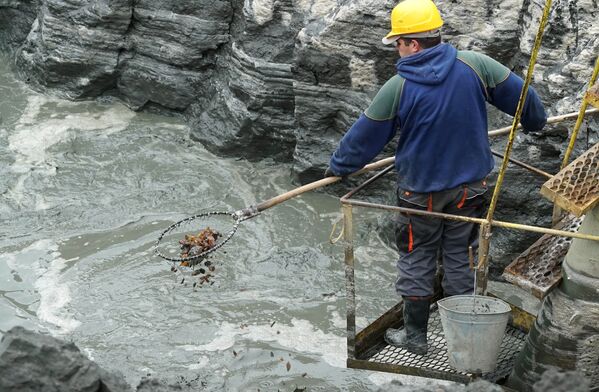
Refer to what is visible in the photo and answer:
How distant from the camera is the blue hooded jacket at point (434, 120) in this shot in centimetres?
480

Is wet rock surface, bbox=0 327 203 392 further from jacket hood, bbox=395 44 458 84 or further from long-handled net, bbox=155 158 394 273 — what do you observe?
jacket hood, bbox=395 44 458 84

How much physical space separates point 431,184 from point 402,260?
1.67 feet

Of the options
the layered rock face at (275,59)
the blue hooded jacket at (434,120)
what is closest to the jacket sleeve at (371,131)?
the blue hooded jacket at (434,120)

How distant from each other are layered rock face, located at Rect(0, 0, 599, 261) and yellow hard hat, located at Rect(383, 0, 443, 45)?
199 cm

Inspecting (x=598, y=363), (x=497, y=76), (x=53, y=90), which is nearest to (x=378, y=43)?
(x=497, y=76)

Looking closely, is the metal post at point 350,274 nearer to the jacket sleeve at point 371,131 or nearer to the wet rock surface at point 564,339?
the jacket sleeve at point 371,131

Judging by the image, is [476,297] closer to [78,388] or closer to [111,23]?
[78,388]

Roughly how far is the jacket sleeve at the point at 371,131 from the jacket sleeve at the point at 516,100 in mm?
608

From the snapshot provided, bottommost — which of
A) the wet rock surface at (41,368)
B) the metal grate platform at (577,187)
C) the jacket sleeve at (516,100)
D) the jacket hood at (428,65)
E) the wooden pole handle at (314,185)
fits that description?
the wet rock surface at (41,368)

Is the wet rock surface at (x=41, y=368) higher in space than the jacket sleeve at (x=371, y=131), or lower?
lower

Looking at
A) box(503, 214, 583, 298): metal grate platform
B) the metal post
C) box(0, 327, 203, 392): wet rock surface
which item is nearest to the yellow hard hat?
the metal post

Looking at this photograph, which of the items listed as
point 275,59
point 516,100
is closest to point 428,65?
point 516,100

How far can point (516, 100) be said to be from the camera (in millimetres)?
5102

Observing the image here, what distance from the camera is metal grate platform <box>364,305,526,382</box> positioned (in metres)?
5.02
